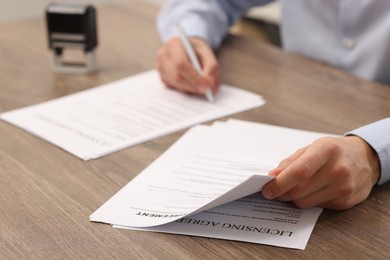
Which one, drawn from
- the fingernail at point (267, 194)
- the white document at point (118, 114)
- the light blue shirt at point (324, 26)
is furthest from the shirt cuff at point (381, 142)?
the light blue shirt at point (324, 26)

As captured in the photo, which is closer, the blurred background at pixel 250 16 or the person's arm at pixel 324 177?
the person's arm at pixel 324 177

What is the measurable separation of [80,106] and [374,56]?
2.45 feet

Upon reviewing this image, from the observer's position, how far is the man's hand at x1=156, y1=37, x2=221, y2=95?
125 cm

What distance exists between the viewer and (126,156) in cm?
101

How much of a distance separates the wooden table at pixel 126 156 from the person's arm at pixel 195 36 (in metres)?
0.06

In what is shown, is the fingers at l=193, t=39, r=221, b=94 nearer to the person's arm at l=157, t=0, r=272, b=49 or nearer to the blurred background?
the person's arm at l=157, t=0, r=272, b=49

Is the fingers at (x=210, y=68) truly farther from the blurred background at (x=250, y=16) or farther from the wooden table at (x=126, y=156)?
the blurred background at (x=250, y=16)

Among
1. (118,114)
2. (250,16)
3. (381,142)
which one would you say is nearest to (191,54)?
(118,114)

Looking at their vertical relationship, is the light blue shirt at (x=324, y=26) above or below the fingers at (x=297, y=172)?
below

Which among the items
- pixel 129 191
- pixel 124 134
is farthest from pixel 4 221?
pixel 124 134

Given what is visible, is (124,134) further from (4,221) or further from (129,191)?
(4,221)

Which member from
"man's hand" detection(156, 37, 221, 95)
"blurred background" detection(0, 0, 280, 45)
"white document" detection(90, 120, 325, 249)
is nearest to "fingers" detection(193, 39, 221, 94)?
"man's hand" detection(156, 37, 221, 95)

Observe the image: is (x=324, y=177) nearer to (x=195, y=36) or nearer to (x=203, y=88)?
(x=203, y=88)

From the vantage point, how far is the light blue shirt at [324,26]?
59.2 inches
